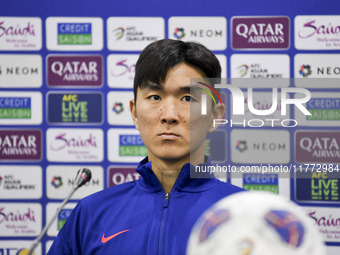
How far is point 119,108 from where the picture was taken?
4.99 feet

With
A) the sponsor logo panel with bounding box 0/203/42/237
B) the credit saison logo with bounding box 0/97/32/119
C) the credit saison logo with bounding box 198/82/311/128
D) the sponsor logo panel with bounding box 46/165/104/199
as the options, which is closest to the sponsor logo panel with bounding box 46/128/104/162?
the sponsor logo panel with bounding box 46/165/104/199

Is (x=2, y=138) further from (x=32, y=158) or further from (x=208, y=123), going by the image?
(x=208, y=123)

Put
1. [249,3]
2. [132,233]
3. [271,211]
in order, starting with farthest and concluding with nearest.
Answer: [249,3] → [132,233] → [271,211]

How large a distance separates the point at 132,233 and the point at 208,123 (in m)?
0.32

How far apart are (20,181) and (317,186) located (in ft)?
4.20

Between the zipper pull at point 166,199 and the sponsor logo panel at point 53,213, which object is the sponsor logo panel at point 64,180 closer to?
the sponsor logo panel at point 53,213

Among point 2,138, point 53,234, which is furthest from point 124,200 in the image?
point 2,138

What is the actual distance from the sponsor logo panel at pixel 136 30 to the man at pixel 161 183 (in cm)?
63

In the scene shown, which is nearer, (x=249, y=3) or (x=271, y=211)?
(x=271, y=211)

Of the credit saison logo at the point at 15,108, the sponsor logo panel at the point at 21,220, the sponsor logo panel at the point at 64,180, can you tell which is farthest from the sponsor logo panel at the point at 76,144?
the sponsor logo panel at the point at 21,220

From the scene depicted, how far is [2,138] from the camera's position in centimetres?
156

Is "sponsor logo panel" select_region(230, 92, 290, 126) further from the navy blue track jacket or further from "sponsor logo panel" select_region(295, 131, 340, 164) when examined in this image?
the navy blue track jacket

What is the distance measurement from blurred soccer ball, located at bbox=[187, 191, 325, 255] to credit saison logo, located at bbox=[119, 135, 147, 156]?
42.8 inches

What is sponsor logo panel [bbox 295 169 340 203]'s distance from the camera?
57.9 inches
